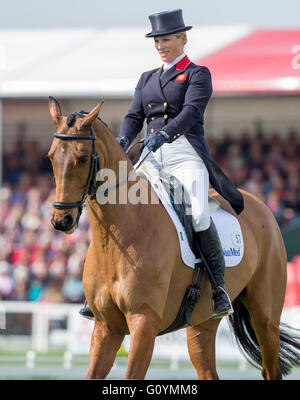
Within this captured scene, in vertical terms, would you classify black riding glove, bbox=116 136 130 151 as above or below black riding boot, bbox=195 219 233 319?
above

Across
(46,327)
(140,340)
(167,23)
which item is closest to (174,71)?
(167,23)

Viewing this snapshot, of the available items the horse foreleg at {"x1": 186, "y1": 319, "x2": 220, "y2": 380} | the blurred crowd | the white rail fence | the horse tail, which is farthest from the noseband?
the blurred crowd

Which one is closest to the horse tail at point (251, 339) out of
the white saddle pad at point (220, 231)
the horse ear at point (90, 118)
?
the white saddle pad at point (220, 231)

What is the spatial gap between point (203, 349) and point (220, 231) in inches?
42.2

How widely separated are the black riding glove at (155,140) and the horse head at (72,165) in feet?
1.72

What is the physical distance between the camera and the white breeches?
6.01 metres

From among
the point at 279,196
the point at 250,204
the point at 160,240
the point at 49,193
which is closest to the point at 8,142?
the point at 49,193

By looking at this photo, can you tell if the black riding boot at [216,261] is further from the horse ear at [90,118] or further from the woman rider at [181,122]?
the horse ear at [90,118]

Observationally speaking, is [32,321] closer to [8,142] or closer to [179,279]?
[179,279]

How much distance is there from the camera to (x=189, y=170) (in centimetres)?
612

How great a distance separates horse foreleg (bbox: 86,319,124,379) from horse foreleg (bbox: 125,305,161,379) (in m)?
0.25

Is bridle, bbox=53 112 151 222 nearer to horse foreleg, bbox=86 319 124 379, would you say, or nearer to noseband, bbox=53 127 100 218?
noseband, bbox=53 127 100 218

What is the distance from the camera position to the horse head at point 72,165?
5059 mm
